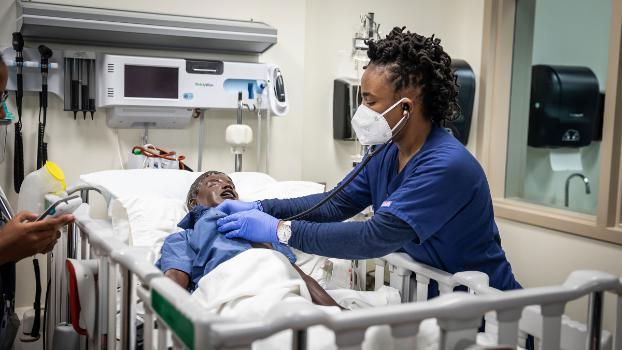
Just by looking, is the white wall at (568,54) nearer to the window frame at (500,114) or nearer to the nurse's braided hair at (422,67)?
the window frame at (500,114)

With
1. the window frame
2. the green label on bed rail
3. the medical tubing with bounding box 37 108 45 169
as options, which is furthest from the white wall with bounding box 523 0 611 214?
the green label on bed rail

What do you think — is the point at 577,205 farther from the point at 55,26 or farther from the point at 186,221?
the point at 55,26

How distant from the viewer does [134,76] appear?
2482 millimetres

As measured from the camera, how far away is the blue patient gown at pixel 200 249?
5.59ft

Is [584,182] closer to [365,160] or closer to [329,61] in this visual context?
[329,61]

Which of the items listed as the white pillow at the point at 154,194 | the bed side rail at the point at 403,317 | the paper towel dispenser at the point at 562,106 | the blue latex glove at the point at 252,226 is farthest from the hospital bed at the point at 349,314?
the paper towel dispenser at the point at 562,106

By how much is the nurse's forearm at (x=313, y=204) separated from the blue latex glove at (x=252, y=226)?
23 centimetres

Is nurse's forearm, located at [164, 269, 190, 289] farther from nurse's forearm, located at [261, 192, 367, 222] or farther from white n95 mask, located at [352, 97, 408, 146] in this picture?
white n95 mask, located at [352, 97, 408, 146]

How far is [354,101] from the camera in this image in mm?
2941

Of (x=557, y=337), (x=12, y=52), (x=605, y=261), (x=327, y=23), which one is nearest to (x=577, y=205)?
(x=605, y=261)

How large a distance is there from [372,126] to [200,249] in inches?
24.4

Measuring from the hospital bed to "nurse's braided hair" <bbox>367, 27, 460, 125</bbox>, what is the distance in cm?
47

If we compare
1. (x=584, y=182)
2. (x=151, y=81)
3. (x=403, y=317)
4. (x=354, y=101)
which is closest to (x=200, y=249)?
(x=403, y=317)

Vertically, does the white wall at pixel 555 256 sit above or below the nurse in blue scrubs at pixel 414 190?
below
